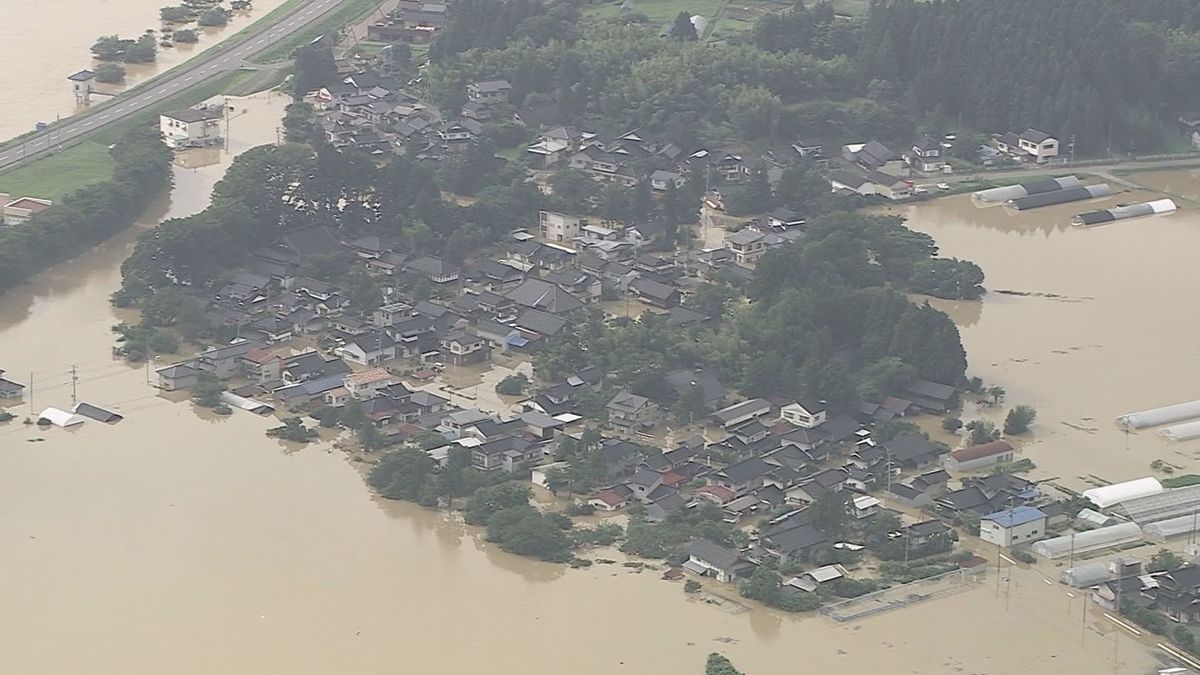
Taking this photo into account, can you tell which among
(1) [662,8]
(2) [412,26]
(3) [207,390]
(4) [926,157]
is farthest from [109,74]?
(3) [207,390]

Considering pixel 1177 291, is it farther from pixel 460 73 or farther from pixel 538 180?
pixel 460 73

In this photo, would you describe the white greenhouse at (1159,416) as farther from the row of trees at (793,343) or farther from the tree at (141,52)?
the tree at (141,52)

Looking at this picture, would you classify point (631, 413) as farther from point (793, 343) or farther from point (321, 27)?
point (321, 27)

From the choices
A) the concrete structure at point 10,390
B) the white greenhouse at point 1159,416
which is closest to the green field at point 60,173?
the concrete structure at point 10,390

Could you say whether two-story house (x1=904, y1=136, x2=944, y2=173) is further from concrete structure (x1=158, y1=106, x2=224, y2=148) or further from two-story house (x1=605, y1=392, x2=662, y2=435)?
two-story house (x1=605, y1=392, x2=662, y2=435)

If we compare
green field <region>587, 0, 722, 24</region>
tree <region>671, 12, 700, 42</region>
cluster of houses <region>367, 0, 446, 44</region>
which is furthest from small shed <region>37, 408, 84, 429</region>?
green field <region>587, 0, 722, 24</region>

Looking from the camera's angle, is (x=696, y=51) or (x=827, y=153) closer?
Result: (x=827, y=153)

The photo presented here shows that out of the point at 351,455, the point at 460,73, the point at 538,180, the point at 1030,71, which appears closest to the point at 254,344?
the point at 351,455
